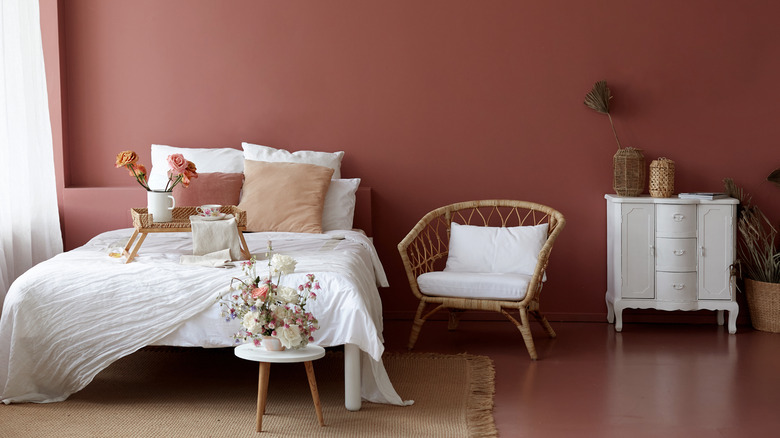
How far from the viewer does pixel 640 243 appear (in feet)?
16.6

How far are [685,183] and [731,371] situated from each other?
1562mm

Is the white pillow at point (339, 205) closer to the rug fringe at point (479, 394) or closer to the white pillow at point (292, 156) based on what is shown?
the white pillow at point (292, 156)

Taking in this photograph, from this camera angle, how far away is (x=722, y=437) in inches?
126

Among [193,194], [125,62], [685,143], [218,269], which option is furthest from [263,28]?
[685,143]

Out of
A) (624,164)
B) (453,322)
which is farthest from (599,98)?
(453,322)

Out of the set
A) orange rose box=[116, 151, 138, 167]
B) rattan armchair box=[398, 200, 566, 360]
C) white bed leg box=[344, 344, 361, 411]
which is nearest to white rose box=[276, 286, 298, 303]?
white bed leg box=[344, 344, 361, 411]

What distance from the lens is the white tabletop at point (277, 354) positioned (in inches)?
126

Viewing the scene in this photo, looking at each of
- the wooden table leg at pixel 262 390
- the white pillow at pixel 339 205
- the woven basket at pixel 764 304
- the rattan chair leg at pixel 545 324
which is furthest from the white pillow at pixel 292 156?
the woven basket at pixel 764 304

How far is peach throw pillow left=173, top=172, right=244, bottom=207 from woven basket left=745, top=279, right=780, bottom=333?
3.21 meters

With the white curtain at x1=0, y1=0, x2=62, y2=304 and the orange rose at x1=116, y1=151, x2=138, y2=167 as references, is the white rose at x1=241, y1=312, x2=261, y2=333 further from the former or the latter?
the white curtain at x1=0, y1=0, x2=62, y2=304

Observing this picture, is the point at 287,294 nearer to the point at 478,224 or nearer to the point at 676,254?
the point at 478,224

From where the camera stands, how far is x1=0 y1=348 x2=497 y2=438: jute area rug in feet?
10.8

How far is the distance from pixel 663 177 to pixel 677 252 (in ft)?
1.55

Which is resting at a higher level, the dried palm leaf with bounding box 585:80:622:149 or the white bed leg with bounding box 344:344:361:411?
the dried palm leaf with bounding box 585:80:622:149
